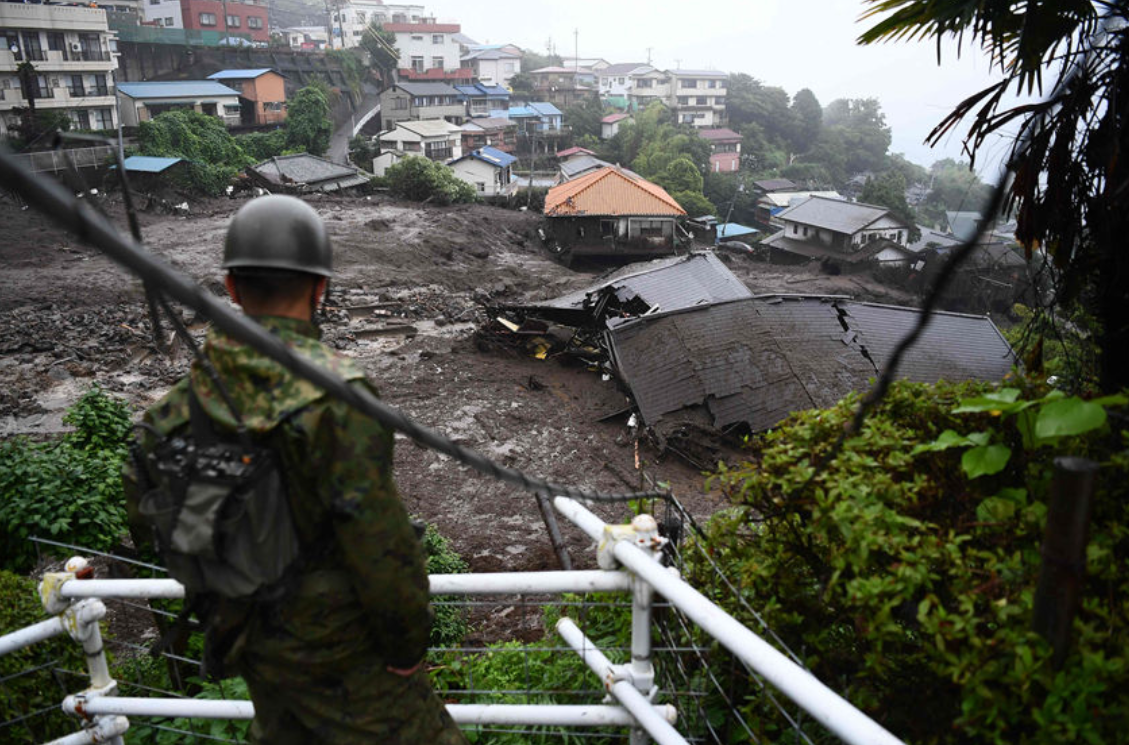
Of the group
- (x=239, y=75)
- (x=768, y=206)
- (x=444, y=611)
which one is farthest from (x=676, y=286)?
(x=239, y=75)

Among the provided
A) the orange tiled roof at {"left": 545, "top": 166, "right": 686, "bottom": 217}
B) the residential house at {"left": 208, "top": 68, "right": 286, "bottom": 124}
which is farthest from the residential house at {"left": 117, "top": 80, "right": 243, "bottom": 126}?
the orange tiled roof at {"left": 545, "top": 166, "right": 686, "bottom": 217}

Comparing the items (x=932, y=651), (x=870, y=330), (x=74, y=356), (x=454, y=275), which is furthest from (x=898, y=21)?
(x=454, y=275)

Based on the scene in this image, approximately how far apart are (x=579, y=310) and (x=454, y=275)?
8768mm

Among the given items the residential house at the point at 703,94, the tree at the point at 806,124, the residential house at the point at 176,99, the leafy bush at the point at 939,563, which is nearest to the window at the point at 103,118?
the residential house at the point at 176,99

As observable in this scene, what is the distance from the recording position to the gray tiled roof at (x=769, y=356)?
508 inches

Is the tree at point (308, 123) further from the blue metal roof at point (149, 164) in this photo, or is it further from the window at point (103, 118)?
the blue metal roof at point (149, 164)

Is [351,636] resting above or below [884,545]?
below

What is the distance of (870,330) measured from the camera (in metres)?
14.3

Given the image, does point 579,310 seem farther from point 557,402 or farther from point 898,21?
point 898,21

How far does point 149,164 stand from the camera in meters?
29.6

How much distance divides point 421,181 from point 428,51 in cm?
2649

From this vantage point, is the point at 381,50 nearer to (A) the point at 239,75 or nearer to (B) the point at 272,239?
(A) the point at 239,75

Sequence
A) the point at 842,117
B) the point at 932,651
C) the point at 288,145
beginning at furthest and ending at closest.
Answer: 1. the point at 842,117
2. the point at 288,145
3. the point at 932,651

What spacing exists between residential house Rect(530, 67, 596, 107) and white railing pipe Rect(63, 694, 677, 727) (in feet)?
203
